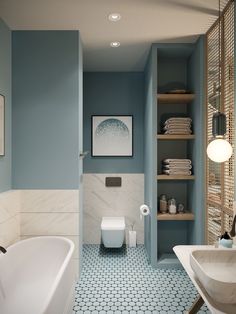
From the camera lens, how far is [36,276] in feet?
8.14

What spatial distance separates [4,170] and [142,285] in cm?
189

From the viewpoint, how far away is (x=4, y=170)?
8.95ft

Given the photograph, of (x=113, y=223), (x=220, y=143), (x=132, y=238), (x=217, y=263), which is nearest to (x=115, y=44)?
(x=220, y=143)

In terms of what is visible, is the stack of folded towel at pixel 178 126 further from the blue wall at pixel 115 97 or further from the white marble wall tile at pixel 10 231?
the white marble wall tile at pixel 10 231

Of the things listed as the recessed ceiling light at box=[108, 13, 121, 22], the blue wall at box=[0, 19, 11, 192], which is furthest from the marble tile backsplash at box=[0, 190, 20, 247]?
the recessed ceiling light at box=[108, 13, 121, 22]

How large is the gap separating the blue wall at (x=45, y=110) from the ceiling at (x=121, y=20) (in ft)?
0.62

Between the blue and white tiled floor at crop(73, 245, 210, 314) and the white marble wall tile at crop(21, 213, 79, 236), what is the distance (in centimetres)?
60

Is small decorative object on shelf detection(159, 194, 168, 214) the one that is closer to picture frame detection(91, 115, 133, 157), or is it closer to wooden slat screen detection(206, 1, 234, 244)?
wooden slat screen detection(206, 1, 234, 244)

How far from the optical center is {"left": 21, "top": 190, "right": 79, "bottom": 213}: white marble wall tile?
2.88 metres

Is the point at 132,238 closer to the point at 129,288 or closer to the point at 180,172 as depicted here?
the point at 129,288

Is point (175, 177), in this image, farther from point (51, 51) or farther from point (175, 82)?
point (51, 51)

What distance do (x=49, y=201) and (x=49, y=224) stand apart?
0.25 meters

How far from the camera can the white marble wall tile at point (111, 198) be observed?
4.11 m

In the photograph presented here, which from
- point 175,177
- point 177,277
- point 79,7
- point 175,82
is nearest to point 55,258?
point 177,277
